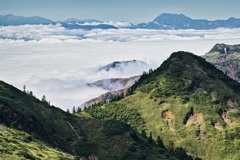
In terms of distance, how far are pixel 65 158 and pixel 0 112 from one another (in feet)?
200

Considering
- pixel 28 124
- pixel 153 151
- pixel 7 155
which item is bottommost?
pixel 153 151

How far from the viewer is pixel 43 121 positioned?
19975 cm

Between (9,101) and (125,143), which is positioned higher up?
(9,101)

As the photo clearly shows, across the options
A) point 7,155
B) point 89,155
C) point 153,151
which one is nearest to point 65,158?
point 7,155

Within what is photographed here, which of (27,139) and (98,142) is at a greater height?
(27,139)

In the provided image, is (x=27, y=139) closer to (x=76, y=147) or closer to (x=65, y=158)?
(x=65, y=158)

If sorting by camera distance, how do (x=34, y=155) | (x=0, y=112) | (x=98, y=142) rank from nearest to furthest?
(x=34, y=155) → (x=0, y=112) → (x=98, y=142)

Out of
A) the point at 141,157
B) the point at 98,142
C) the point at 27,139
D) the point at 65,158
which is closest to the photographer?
the point at 65,158

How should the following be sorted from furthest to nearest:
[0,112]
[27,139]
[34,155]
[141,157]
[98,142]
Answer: [98,142], [141,157], [0,112], [27,139], [34,155]

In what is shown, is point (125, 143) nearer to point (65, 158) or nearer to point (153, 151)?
point (153, 151)

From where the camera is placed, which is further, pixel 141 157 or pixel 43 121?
pixel 43 121

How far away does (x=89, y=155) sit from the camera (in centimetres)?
17400

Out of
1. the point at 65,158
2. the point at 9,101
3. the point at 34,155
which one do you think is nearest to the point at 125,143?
the point at 9,101

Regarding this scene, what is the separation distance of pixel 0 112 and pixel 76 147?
38277mm
